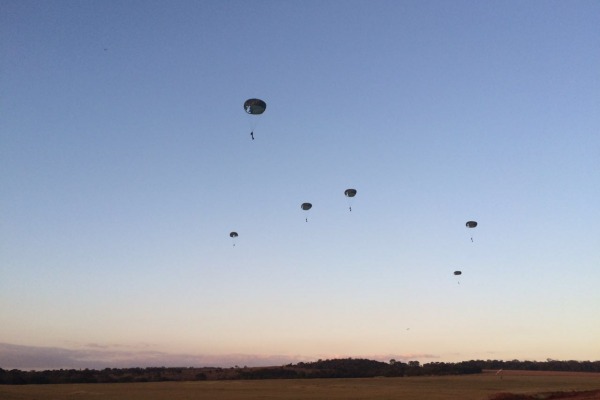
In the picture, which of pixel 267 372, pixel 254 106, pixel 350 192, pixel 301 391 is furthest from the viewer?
pixel 267 372

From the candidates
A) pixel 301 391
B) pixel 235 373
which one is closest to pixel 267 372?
pixel 235 373

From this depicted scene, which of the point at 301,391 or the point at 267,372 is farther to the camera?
the point at 267,372

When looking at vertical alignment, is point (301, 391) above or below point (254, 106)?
below

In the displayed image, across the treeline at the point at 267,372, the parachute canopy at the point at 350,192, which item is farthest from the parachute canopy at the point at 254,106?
the treeline at the point at 267,372

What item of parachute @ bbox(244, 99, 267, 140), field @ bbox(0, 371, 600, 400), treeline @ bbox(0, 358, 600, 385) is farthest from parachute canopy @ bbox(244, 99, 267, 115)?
treeline @ bbox(0, 358, 600, 385)

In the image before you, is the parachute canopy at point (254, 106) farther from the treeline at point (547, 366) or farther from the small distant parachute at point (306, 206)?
the treeline at point (547, 366)

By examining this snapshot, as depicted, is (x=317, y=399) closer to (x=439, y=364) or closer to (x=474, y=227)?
(x=474, y=227)

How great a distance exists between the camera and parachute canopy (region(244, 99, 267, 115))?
38344 mm

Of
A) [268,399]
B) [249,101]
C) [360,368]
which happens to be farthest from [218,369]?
[249,101]

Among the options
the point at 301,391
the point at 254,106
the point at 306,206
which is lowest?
the point at 301,391

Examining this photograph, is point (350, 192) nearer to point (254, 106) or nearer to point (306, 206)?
point (306, 206)

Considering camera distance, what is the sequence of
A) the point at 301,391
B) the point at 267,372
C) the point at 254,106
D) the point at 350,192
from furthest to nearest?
the point at 267,372, the point at 301,391, the point at 350,192, the point at 254,106

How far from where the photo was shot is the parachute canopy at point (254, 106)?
38.3 metres

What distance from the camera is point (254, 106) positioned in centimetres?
3844
